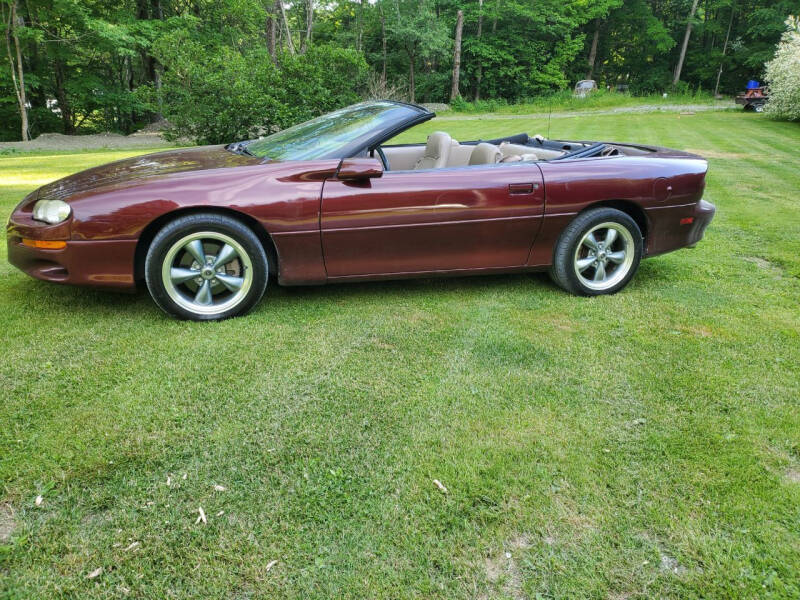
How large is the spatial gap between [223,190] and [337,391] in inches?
55.5

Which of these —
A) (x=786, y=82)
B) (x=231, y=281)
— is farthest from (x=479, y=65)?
(x=231, y=281)

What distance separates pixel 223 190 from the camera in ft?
10.1

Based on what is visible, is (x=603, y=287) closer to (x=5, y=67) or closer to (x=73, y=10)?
(x=73, y=10)

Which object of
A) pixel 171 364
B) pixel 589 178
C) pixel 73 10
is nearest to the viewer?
pixel 171 364

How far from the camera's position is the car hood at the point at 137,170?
3104 millimetres

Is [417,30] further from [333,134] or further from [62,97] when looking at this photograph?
[333,134]

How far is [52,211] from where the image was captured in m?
2.99

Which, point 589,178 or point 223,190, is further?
point 589,178

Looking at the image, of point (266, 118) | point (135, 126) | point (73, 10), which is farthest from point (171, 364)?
point (135, 126)

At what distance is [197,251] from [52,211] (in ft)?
2.68

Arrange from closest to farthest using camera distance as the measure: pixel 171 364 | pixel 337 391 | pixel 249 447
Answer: pixel 249 447 < pixel 337 391 < pixel 171 364

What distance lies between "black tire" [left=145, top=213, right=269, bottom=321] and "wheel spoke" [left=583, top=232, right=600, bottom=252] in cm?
217

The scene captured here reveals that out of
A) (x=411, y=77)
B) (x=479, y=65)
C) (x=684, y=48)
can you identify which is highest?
(x=684, y=48)

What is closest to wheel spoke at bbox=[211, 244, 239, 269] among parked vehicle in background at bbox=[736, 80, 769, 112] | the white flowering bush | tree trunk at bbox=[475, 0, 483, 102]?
the white flowering bush
